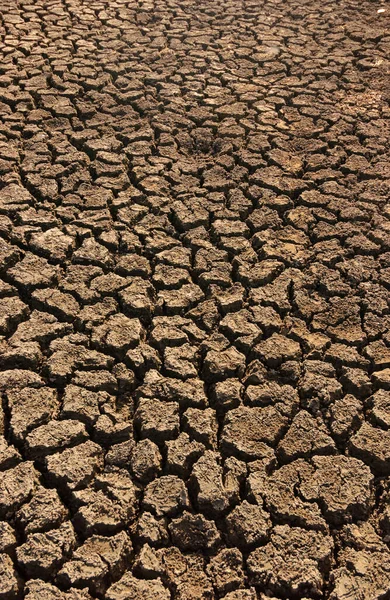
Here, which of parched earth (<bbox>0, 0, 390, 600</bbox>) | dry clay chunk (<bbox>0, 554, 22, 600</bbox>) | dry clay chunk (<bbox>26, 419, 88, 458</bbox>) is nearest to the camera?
dry clay chunk (<bbox>0, 554, 22, 600</bbox>)

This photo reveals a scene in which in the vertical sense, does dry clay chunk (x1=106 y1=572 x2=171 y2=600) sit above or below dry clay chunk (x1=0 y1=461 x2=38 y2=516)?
below

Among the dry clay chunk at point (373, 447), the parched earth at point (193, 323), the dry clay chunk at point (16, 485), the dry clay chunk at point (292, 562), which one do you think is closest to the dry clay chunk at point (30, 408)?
the parched earth at point (193, 323)

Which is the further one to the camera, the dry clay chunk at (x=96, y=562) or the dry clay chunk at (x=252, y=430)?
the dry clay chunk at (x=252, y=430)

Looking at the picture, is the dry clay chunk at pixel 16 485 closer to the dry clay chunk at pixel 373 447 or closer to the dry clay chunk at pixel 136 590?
the dry clay chunk at pixel 136 590

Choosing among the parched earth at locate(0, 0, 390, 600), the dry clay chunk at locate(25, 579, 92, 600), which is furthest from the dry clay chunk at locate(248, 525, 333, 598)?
the dry clay chunk at locate(25, 579, 92, 600)

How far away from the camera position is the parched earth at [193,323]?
1.90 m

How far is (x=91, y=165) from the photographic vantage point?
136 inches

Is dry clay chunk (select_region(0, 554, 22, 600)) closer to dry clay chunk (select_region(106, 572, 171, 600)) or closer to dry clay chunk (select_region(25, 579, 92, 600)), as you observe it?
dry clay chunk (select_region(25, 579, 92, 600))

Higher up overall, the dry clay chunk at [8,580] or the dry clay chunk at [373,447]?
the dry clay chunk at [373,447]

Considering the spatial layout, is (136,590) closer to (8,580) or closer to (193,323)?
(8,580)

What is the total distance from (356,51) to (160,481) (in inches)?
151

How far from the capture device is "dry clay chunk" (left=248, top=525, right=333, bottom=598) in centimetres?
183

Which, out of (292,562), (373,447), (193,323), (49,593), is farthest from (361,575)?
(193,323)

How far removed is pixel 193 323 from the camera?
261 cm
